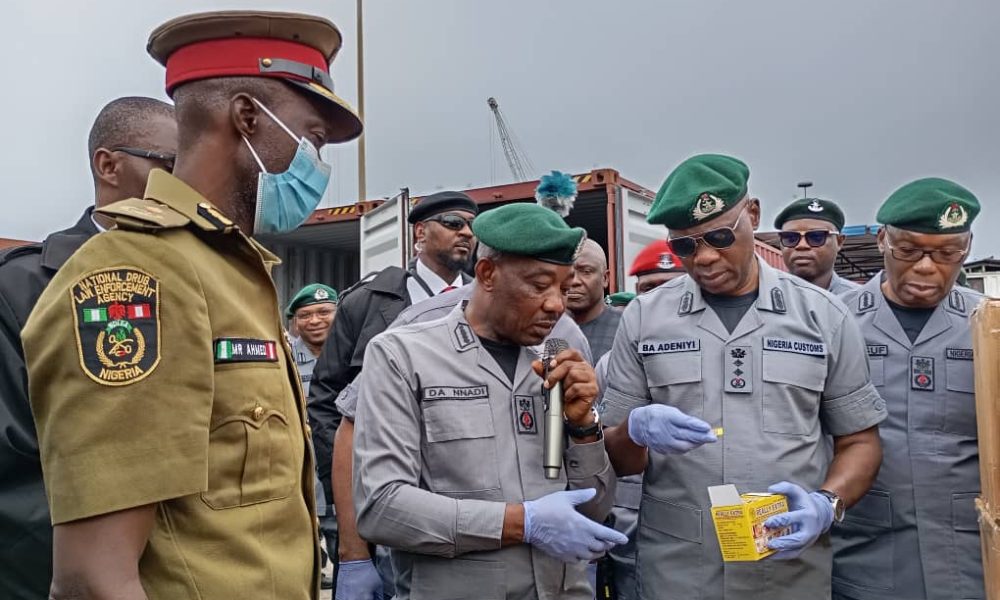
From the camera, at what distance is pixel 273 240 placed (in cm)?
1220

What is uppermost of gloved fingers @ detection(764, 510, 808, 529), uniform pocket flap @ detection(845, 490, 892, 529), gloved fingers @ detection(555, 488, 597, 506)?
gloved fingers @ detection(555, 488, 597, 506)

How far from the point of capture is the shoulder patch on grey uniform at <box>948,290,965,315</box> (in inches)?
123

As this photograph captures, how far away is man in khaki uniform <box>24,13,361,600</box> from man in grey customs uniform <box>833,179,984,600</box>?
2233 mm

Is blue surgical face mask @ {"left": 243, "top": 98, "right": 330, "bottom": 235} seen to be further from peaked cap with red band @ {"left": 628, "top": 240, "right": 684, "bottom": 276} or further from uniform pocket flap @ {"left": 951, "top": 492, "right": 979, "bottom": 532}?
peaked cap with red band @ {"left": 628, "top": 240, "right": 684, "bottom": 276}

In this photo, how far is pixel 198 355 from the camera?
130 centimetres

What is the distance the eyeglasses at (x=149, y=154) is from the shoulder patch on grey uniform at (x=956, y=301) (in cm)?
289

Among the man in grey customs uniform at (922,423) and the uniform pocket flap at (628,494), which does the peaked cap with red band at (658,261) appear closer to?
the uniform pocket flap at (628,494)

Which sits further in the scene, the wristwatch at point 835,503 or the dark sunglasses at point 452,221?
the dark sunglasses at point 452,221

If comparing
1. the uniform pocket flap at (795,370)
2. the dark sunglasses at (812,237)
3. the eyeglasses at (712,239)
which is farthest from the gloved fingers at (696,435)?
the dark sunglasses at (812,237)

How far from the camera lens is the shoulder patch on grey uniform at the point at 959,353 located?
2973mm

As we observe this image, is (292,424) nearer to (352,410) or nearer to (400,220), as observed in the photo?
(352,410)

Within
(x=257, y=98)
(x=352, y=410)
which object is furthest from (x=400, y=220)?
(x=257, y=98)

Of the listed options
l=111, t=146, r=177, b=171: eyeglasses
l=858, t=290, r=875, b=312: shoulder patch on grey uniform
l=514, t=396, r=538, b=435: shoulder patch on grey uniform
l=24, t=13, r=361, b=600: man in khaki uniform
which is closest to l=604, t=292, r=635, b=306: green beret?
l=858, t=290, r=875, b=312: shoulder patch on grey uniform

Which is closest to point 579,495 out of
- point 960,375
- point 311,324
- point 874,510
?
point 874,510
